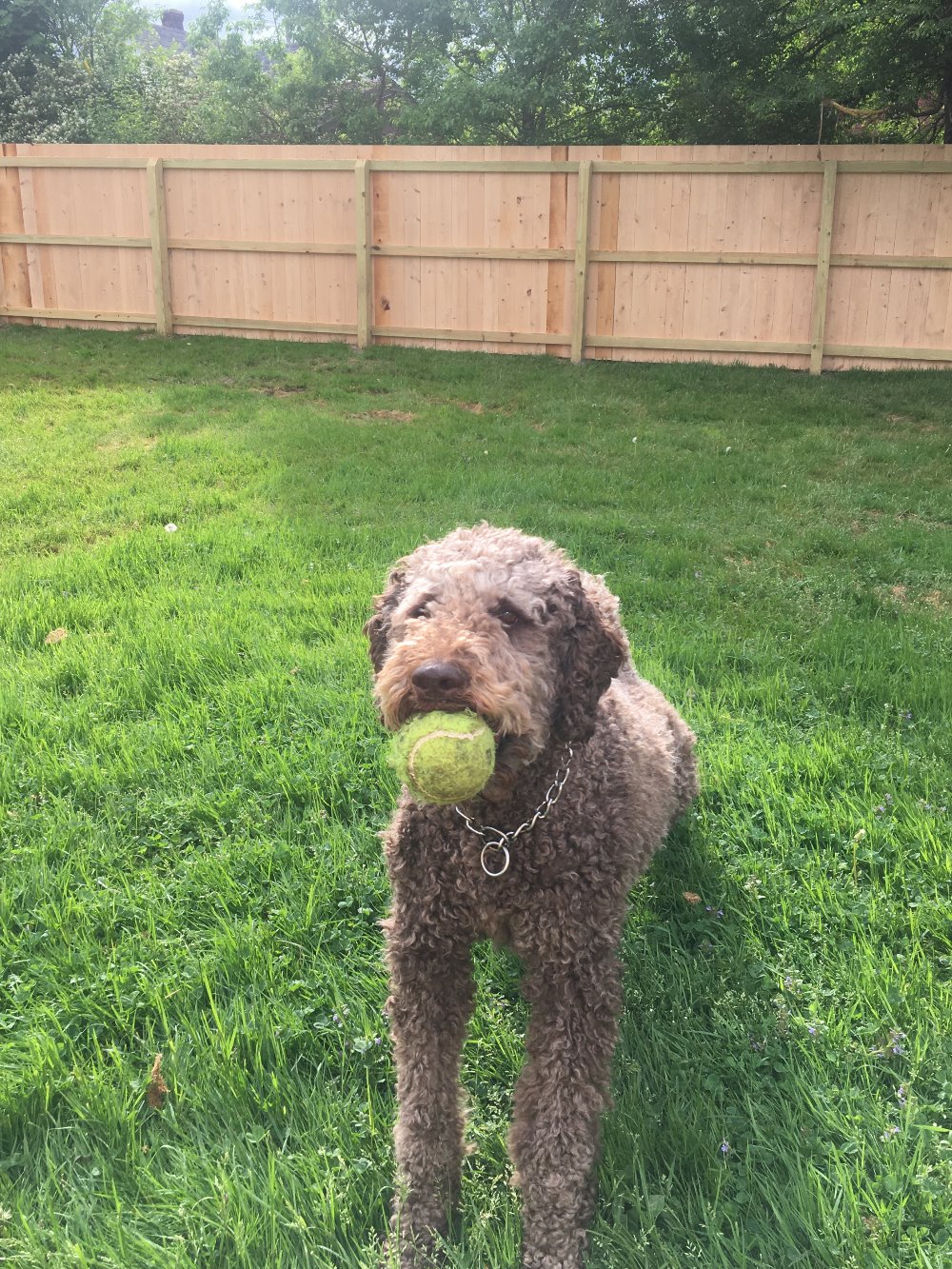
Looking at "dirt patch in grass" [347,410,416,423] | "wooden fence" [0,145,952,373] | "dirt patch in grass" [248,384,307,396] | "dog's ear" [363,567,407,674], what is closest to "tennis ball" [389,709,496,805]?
"dog's ear" [363,567,407,674]

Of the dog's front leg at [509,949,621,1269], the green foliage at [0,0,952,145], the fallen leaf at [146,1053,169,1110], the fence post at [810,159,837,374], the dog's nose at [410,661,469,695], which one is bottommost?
the fallen leaf at [146,1053,169,1110]

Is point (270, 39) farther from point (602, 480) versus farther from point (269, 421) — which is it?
point (602, 480)

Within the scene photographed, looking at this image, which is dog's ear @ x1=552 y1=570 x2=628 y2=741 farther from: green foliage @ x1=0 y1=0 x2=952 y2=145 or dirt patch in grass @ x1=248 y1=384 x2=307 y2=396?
green foliage @ x1=0 y1=0 x2=952 y2=145

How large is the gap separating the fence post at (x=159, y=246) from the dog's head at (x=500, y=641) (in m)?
11.5

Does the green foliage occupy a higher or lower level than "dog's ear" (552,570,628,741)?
higher

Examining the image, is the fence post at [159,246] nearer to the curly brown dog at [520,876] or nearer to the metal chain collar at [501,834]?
the curly brown dog at [520,876]

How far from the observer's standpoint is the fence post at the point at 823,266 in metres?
10.1

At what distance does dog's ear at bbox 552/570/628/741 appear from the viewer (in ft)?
6.48

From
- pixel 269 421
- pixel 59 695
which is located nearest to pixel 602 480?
pixel 269 421

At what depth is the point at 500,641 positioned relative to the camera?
183cm

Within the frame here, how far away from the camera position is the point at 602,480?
6691 millimetres

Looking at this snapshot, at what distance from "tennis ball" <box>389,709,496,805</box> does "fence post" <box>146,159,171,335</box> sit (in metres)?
12.0

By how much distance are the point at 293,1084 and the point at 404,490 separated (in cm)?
474

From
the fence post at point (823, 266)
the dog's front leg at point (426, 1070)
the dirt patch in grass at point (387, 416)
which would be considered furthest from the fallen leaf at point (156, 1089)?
the fence post at point (823, 266)
